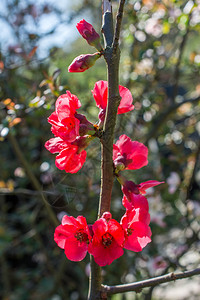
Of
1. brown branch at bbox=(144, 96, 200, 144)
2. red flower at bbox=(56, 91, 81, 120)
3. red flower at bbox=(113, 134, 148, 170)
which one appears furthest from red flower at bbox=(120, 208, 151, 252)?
brown branch at bbox=(144, 96, 200, 144)

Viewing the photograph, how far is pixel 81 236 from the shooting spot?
66cm

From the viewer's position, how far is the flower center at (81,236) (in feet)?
2.16

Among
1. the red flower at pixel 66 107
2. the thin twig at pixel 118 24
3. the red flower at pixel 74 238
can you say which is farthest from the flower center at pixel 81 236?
the thin twig at pixel 118 24

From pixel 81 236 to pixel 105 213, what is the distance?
8 cm

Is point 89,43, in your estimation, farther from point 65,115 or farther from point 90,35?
point 65,115

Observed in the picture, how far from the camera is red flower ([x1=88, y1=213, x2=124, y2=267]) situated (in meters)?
0.61

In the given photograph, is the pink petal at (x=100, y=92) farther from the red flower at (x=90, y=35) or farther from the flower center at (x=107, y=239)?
the flower center at (x=107, y=239)

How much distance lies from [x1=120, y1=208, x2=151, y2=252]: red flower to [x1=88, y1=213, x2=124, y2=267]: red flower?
2 centimetres

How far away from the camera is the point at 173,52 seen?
2.48 m

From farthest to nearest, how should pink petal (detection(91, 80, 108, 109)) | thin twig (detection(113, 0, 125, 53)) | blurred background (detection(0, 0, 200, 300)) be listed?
blurred background (detection(0, 0, 200, 300)), pink petal (detection(91, 80, 108, 109)), thin twig (detection(113, 0, 125, 53))

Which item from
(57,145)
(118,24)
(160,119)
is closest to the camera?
(118,24)

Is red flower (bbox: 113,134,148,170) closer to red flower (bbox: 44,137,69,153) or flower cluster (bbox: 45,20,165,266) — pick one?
flower cluster (bbox: 45,20,165,266)

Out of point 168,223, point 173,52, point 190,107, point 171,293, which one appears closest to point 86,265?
point 168,223

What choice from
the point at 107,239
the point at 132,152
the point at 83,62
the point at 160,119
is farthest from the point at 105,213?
the point at 160,119
